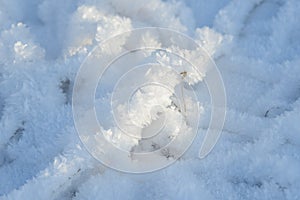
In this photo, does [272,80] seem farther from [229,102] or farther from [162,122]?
[162,122]

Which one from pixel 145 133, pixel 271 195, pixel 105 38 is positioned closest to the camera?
pixel 271 195

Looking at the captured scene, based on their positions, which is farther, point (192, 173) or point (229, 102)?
point (229, 102)

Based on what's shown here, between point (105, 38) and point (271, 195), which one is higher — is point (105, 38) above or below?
above

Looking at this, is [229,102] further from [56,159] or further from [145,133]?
[56,159]

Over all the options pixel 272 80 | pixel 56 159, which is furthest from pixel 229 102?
pixel 56 159

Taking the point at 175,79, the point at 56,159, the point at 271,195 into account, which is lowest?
the point at 56,159

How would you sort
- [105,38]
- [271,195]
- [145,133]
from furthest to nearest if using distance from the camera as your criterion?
[105,38] < [145,133] < [271,195]
